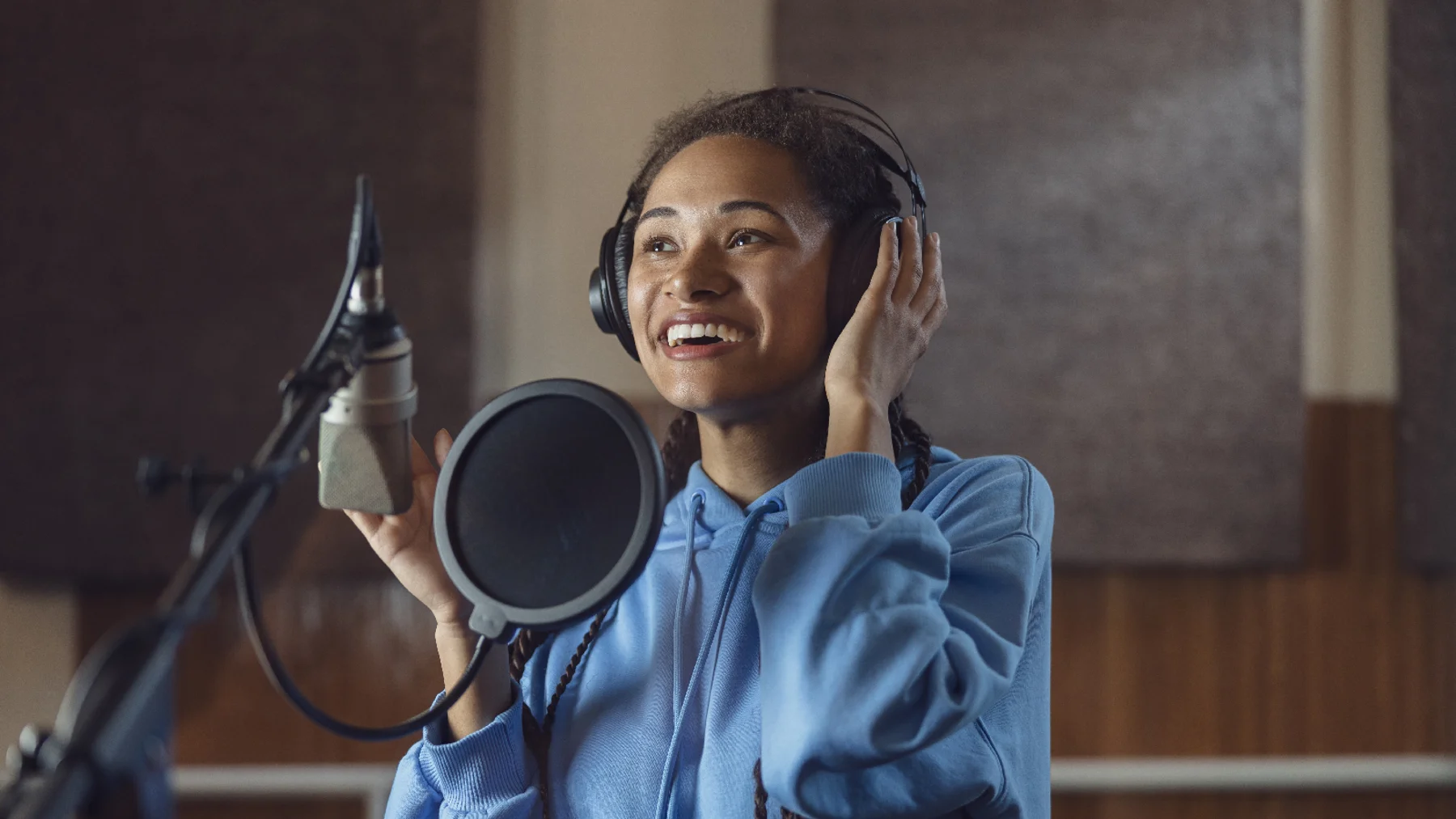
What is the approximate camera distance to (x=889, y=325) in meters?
0.99

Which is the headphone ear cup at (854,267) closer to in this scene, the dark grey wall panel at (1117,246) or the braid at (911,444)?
the braid at (911,444)

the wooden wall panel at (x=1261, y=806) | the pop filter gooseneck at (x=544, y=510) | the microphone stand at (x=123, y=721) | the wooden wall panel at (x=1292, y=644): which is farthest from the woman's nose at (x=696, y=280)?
the wooden wall panel at (x=1261, y=806)

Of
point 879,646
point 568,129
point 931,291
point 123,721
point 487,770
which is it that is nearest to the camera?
point 123,721

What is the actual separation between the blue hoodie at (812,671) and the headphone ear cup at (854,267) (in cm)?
16

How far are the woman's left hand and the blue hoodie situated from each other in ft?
0.27

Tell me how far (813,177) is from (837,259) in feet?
0.29

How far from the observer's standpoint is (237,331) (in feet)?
6.20

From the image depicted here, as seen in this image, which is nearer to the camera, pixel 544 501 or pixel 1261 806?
pixel 544 501

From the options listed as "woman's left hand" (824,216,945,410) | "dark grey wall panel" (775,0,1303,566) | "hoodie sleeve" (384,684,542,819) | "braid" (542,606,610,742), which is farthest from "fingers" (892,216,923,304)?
"dark grey wall panel" (775,0,1303,566)

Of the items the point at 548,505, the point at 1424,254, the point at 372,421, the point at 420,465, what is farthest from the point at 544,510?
the point at 1424,254

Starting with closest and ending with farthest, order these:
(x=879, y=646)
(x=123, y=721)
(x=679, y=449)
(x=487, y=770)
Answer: (x=123, y=721), (x=879, y=646), (x=487, y=770), (x=679, y=449)

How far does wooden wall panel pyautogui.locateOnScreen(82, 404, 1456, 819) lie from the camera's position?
191 cm

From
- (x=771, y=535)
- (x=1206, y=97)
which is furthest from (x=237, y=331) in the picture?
(x=1206, y=97)

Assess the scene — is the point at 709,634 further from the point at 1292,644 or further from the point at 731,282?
the point at 1292,644
